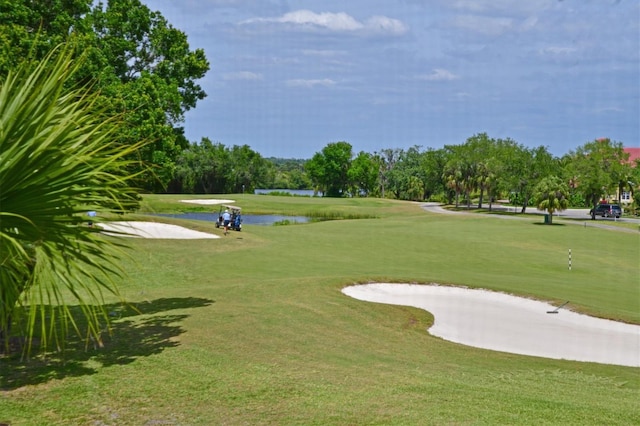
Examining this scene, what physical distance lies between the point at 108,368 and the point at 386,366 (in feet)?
16.2

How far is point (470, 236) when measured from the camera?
48.5 meters

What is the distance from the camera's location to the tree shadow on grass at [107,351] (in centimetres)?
988

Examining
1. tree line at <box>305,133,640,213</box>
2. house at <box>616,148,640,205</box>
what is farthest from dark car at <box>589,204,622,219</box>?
house at <box>616,148,640,205</box>

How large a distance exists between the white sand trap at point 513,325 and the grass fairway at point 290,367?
2.86ft

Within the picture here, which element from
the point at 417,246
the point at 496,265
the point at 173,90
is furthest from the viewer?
the point at 417,246

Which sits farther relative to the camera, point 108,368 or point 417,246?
point 417,246

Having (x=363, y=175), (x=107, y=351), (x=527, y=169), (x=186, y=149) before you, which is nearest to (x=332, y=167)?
(x=363, y=175)

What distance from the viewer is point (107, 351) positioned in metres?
11.3

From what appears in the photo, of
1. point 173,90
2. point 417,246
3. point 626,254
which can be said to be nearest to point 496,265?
point 417,246

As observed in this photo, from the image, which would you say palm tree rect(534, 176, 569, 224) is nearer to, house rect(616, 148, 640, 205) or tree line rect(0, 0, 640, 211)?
tree line rect(0, 0, 640, 211)

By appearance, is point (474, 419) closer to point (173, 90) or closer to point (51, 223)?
point (51, 223)

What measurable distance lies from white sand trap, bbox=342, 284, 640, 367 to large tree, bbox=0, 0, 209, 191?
27.8 ft

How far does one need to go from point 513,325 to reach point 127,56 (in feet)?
47.4

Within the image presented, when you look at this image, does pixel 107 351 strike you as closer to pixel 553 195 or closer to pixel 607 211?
pixel 553 195
